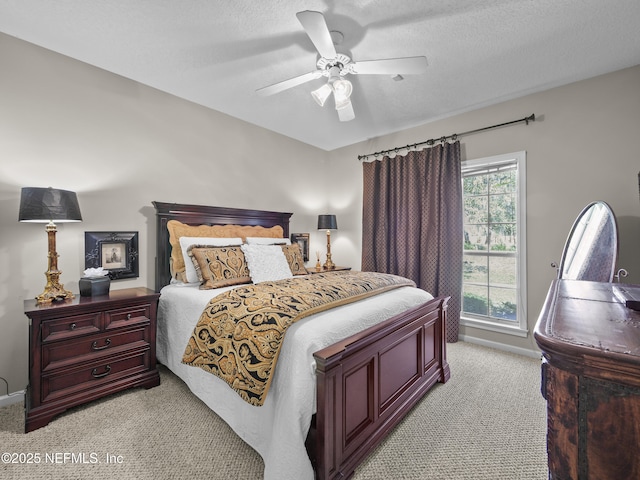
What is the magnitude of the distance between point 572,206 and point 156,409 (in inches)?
158

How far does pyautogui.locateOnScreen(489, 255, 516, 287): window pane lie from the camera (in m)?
3.21

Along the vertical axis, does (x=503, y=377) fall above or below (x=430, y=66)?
below

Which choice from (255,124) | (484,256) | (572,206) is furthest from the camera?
(255,124)

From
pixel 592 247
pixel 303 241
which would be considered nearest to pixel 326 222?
pixel 303 241

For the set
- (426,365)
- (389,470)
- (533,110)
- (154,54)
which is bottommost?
(389,470)

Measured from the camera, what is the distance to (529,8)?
6.09 feet

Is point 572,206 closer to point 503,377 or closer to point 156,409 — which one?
point 503,377

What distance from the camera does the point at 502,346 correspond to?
3.14 m

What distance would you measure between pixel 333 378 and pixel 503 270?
9.22ft

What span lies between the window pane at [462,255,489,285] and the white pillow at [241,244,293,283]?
220 cm

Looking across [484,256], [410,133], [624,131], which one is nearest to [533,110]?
[624,131]

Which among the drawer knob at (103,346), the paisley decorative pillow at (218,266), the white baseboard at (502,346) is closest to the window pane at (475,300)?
the white baseboard at (502,346)

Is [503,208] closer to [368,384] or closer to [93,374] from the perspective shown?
[368,384]

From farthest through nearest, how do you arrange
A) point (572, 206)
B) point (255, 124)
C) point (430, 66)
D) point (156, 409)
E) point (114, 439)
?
point (255, 124)
point (572, 206)
point (430, 66)
point (156, 409)
point (114, 439)
